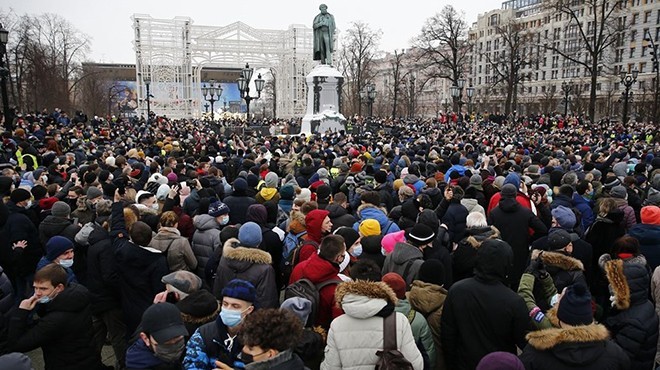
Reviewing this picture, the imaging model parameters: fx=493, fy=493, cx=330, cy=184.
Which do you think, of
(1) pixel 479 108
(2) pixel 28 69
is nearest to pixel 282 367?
(2) pixel 28 69

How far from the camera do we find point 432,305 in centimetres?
402

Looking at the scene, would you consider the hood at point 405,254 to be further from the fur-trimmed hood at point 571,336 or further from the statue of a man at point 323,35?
the statue of a man at point 323,35

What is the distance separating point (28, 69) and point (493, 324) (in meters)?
44.9

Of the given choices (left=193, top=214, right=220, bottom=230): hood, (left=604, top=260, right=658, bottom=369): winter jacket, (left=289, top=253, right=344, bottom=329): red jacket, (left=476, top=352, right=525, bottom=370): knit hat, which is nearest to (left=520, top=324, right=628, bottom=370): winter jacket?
(left=476, top=352, right=525, bottom=370): knit hat

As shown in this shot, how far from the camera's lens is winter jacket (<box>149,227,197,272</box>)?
17.4ft

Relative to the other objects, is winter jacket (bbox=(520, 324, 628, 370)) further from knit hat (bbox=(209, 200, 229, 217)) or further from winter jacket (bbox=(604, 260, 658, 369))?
knit hat (bbox=(209, 200, 229, 217))

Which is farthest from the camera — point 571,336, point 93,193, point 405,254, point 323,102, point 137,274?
point 323,102

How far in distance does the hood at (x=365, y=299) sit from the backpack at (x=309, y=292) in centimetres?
75

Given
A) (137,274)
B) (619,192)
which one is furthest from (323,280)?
(619,192)

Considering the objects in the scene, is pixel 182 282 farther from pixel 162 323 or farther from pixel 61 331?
pixel 61 331

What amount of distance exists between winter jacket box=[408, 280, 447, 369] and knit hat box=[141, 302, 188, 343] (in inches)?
73.4

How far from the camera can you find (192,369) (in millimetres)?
3189

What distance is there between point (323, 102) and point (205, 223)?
23.0 meters

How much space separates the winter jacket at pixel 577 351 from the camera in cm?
294
